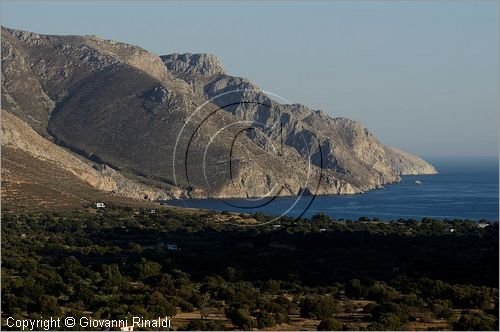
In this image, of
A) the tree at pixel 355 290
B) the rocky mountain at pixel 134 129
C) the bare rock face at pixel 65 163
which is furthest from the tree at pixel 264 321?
the rocky mountain at pixel 134 129

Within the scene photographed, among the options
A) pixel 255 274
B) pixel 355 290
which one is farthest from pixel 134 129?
pixel 355 290

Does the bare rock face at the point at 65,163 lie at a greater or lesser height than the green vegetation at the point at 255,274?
greater

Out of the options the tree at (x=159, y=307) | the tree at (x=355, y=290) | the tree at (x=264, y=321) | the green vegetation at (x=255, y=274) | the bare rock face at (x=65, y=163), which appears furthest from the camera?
the bare rock face at (x=65, y=163)

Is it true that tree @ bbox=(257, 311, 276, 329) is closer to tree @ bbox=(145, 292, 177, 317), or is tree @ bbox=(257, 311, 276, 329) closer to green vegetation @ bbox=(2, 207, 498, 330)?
green vegetation @ bbox=(2, 207, 498, 330)

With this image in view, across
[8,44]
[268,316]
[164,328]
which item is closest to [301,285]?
[268,316]

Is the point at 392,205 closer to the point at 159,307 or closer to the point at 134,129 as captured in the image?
the point at 134,129

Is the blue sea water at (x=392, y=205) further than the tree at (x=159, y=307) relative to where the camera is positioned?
Yes

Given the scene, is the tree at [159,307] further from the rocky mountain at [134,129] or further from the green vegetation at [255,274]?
the rocky mountain at [134,129]
